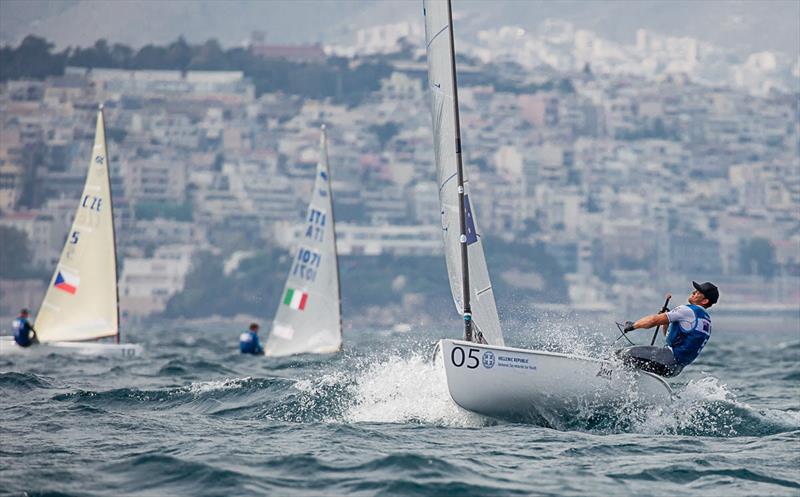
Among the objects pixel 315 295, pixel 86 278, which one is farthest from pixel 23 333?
pixel 315 295

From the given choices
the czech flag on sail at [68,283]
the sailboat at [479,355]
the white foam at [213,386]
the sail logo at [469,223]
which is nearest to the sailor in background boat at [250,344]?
the czech flag on sail at [68,283]

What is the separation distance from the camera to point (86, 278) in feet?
87.9

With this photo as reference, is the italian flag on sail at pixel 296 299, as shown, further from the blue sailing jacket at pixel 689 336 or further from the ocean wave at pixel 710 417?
the blue sailing jacket at pixel 689 336

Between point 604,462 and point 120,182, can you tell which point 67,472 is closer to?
point 604,462

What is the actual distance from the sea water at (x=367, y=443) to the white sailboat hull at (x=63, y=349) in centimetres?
852

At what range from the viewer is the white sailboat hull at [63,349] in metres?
25.4

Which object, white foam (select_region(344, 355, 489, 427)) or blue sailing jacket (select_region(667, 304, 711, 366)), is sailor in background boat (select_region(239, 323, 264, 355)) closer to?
white foam (select_region(344, 355, 489, 427))

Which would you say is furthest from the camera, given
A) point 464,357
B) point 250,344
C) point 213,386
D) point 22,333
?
point 250,344

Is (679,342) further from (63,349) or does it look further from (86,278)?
(86,278)

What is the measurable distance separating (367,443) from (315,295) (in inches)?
575

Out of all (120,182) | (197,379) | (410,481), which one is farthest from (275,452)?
(120,182)

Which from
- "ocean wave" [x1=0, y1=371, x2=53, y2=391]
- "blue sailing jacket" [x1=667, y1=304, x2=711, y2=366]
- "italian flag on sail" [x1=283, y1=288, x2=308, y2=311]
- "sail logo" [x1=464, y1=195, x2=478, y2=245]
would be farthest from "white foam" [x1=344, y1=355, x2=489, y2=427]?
"italian flag on sail" [x1=283, y1=288, x2=308, y2=311]

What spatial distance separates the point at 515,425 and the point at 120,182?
423ft

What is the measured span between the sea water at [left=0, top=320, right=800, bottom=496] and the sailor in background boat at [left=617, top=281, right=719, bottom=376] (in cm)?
40
